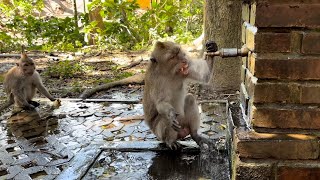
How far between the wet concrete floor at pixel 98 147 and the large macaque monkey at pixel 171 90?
20 cm

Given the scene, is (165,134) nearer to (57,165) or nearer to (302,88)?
(57,165)

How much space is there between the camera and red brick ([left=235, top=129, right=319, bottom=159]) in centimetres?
202

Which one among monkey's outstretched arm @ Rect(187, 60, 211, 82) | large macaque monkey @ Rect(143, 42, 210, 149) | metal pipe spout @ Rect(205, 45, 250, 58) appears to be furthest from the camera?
large macaque monkey @ Rect(143, 42, 210, 149)

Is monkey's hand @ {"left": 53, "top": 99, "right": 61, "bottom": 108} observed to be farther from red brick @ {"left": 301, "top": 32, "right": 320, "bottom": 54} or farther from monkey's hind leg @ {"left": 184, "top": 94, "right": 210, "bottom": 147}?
red brick @ {"left": 301, "top": 32, "right": 320, "bottom": 54}

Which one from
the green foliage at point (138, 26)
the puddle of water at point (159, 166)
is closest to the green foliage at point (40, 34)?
the green foliage at point (138, 26)

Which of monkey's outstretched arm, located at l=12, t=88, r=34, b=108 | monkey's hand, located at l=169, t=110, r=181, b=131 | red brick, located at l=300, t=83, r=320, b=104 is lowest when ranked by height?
monkey's outstretched arm, located at l=12, t=88, r=34, b=108

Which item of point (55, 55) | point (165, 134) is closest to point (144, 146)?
point (165, 134)

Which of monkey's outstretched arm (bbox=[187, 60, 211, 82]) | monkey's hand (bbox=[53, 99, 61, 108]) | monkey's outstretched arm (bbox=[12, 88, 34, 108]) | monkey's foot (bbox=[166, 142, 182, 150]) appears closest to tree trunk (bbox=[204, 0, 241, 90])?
monkey's outstretched arm (bbox=[187, 60, 211, 82])

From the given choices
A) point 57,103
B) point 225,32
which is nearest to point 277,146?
point 225,32

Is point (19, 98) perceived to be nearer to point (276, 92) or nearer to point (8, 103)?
point (8, 103)

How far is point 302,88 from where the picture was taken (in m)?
1.98

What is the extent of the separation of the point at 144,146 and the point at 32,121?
3011 millimetres

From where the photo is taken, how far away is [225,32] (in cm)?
655

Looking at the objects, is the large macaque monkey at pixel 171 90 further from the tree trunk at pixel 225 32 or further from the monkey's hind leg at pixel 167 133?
the tree trunk at pixel 225 32
